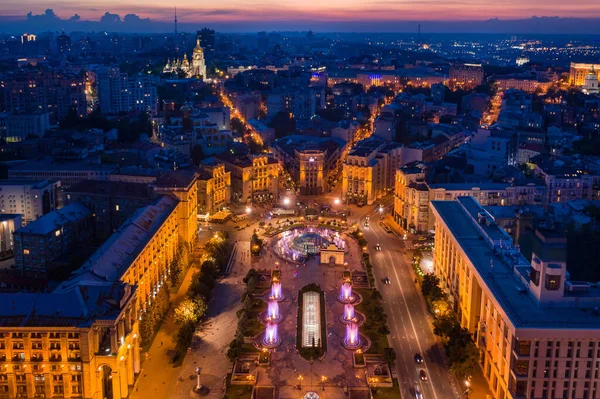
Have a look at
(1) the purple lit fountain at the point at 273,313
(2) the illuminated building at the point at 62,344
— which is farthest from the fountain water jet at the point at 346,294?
(2) the illuminated building at the point at 62,344

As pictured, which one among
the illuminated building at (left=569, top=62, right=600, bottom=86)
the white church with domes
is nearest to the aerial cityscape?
the illuminated building at (left=569, top=62, right=600, bottom=86)

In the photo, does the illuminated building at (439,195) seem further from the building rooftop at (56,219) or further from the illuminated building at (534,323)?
the building rooftop at (56,219)

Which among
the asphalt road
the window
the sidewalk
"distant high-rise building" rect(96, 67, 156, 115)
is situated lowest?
the sidewalk

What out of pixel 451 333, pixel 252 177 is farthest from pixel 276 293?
pixel 252 177

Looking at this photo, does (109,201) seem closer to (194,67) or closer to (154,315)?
(154,315)

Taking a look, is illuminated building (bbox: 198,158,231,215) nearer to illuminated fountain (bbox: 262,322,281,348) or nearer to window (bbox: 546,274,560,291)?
illuminated fountain (bbox: 262,322,281,348)
